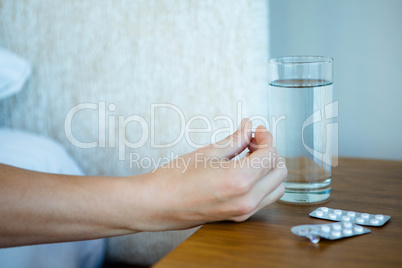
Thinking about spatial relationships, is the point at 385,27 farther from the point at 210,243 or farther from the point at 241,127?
the point at 210,243

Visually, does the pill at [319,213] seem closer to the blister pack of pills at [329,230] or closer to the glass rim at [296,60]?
the blister pack of pills at [329,230]

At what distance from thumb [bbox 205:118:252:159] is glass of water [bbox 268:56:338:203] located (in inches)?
2.1

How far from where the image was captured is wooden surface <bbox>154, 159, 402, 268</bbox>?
0.44m

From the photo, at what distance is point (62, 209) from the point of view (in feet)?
1.83

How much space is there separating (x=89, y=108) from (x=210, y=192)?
502 mm

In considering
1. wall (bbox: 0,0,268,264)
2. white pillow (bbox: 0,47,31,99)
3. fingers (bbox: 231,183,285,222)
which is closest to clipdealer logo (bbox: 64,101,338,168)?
wall (bbox: 0,0,268,264)

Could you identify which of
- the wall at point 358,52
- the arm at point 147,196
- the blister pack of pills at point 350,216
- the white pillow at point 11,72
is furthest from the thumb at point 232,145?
the white pillow at point 11,72

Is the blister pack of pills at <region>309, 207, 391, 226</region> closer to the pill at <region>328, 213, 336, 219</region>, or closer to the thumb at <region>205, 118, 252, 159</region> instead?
the pill at <region>328, 213, 336, 219</region>

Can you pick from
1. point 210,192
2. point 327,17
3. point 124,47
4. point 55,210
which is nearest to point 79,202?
point 55,210

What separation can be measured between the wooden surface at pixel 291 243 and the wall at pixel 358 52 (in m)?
0.25

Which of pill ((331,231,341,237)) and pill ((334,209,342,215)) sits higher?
pill ((334,209,342,215))

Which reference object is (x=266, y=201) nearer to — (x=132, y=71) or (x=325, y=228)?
(x=325, y=228)

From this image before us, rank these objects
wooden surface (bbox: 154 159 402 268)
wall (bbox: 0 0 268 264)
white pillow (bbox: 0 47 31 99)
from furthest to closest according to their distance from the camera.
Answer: white pillow (bbox: 0 47 31 99), wall (bbox: 0 0 268 264), wooden surface (bbox: 154 159 402 268)

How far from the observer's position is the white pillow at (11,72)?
914mm
